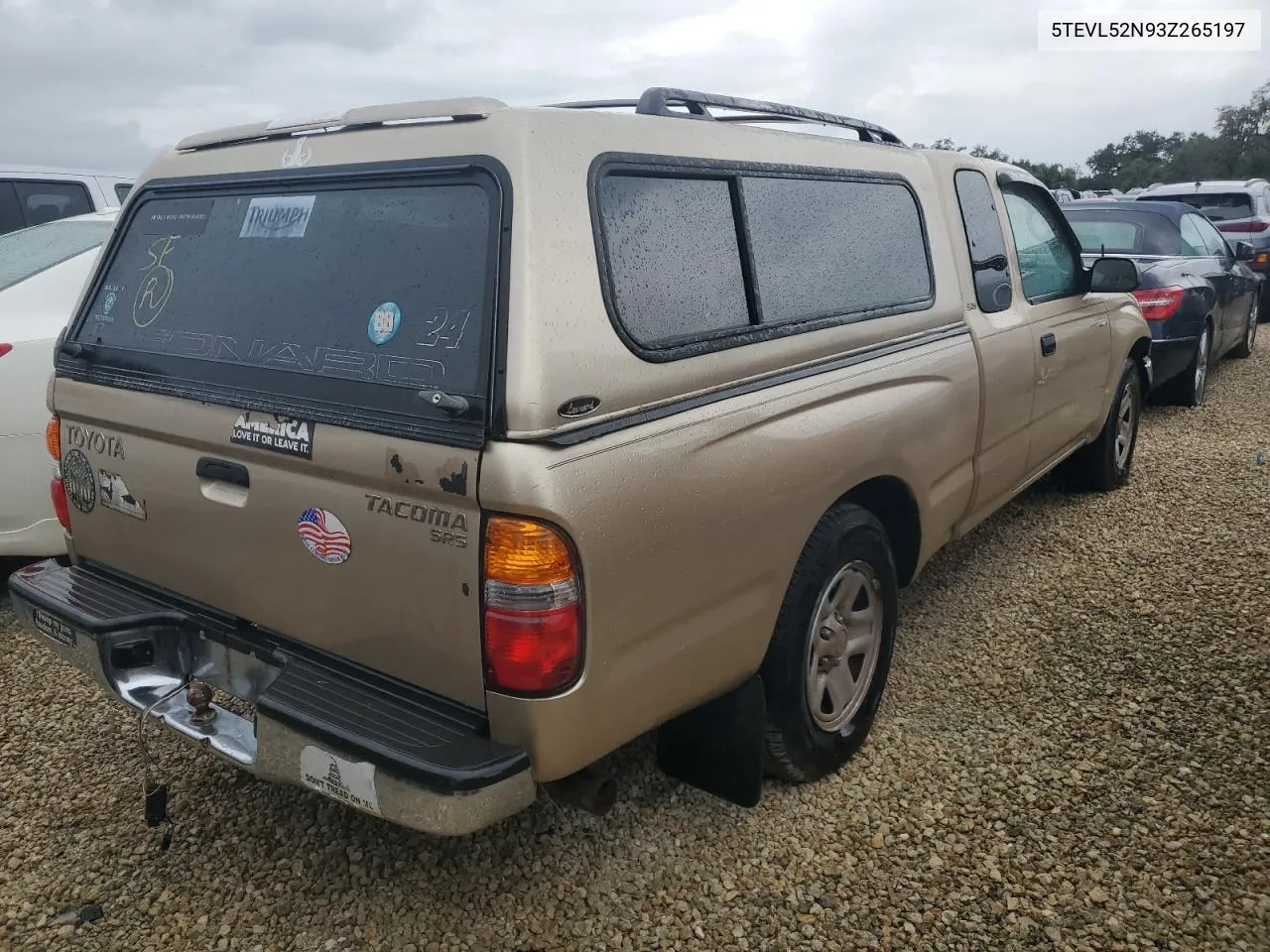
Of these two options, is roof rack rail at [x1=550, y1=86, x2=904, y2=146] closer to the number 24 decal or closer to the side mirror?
the number 24 decal

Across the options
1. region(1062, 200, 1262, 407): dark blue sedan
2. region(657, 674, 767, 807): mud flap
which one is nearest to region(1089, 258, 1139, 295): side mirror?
region(1062, 200, 1262, 407): dark blue sedan

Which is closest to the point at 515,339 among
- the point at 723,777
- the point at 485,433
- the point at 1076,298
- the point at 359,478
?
the point at 485,433

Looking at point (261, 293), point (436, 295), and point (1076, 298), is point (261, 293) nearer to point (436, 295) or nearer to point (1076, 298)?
point (436, 295)

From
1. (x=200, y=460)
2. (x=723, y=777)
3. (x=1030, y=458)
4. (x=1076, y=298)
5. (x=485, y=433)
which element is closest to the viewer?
(x=485, y=433)

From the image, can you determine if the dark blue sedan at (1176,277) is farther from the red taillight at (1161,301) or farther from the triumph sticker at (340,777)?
the triumph sticker at (340,777)

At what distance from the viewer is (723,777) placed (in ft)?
8.66

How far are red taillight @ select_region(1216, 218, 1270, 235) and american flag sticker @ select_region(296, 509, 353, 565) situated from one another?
12.9 m

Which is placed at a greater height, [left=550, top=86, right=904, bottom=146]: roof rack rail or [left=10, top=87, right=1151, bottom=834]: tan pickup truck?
[left=550, top=86, right=904, bottom=146]: roof rack rail

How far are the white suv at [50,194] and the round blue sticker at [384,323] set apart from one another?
22.0 feet

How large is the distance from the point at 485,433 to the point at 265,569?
2.59 ft

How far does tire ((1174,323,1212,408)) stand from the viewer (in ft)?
25.1

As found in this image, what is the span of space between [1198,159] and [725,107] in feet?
156

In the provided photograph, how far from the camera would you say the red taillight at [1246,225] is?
11.9 m

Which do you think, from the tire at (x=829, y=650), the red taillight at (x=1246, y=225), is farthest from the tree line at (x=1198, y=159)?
the tire at (x=829, y=650)
